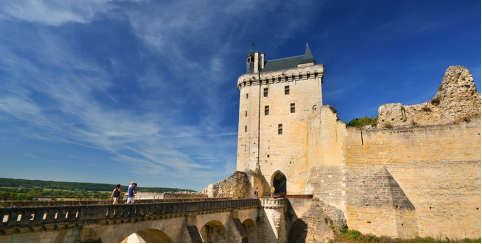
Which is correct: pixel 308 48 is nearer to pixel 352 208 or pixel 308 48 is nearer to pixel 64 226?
pixel 352 208

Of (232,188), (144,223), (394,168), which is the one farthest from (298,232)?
(144,223)

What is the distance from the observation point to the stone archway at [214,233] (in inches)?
578

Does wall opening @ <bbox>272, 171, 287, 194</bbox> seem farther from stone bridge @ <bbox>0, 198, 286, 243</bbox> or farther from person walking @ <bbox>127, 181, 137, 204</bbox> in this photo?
person walking @ <bbox>127, 181, 137, 204</bbox>

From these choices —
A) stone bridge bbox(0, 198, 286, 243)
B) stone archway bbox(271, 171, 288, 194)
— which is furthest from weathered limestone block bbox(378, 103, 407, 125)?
stone archway bbox(271, 171, 288, 194)

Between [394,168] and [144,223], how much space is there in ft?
53.1

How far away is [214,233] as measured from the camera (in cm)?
1521

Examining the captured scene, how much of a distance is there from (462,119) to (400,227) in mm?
7895

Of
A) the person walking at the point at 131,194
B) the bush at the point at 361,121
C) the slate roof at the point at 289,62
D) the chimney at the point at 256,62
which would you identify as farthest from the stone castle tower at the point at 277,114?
the person walking at the point at 131,194

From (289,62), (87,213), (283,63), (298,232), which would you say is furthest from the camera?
(283,63)

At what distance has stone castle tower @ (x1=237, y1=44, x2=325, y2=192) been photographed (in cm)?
2589

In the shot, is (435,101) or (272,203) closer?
(272,203)

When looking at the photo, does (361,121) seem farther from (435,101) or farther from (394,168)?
(394,168)

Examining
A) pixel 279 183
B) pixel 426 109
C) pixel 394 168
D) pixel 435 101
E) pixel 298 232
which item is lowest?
pixel 298 232

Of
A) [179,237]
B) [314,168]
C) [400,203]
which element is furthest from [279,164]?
[179,237]
